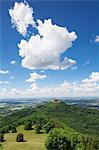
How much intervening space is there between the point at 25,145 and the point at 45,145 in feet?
20.6

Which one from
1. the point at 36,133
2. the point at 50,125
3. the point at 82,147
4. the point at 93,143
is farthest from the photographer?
the point at 50,125

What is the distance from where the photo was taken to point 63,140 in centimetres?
9706

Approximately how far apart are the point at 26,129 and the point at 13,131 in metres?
6.23

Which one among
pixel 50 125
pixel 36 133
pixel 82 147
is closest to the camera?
pixel 82 147

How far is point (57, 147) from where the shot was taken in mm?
92438

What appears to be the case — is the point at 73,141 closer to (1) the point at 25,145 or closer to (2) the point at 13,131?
(1) the point at 25,145

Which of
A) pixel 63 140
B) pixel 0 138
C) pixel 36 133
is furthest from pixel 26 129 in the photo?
pixel 63 140

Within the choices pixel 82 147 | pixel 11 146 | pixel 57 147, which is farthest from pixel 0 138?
pixel 82 147

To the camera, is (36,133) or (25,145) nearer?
(25,145)

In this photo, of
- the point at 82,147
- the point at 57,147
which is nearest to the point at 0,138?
the point at 57,147

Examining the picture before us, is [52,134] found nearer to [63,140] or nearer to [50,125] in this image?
[63,140]

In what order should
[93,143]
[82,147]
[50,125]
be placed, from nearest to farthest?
[82,147] → [93,143] → [50,125]

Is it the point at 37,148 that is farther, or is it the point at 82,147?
the point at 82,147

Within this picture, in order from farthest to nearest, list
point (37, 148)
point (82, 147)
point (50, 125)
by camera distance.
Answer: point (50, 125), point (82, 147), point (37, 148)
